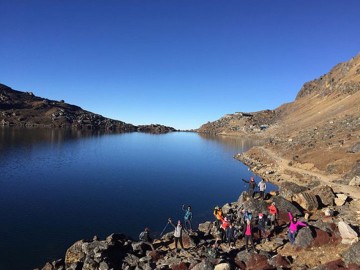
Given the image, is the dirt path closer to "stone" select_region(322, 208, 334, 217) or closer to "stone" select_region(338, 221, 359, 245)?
"stone" select_region(322, 208, 334, 217)

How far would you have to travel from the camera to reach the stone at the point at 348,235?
2658cm

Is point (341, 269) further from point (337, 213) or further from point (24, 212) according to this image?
point (24, 212)

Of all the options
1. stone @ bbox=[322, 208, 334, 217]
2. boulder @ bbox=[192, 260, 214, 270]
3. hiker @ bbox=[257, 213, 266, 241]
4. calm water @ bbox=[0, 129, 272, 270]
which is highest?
stone @ bbox=[322, 208, 334, 217]

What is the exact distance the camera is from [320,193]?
39.2 metres

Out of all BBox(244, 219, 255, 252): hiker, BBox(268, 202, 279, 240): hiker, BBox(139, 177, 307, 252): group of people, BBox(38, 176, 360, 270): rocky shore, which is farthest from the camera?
BBox(268, 202, 279, 240): hiker

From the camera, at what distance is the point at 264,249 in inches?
1169

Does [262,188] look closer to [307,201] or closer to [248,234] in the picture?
[307,201]

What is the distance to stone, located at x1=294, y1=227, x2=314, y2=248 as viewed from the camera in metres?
27.7

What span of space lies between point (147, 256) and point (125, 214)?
20406mm

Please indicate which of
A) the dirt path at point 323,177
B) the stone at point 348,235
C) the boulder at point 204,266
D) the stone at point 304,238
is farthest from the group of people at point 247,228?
the dirt path at point 323,177

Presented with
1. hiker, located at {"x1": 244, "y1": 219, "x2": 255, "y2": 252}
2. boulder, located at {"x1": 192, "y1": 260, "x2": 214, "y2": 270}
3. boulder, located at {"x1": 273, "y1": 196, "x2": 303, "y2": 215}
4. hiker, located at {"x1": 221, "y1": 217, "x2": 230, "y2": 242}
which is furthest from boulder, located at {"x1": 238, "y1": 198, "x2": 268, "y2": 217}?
boulder, located at {"x1": 192, "y1": 260, "x2": 214, "y2": 270}

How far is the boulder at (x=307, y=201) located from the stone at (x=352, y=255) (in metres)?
13.4

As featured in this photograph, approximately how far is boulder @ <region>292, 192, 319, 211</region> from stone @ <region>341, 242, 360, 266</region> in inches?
526

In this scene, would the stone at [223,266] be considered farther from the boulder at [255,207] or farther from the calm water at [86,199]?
the calm water at [86,199]
